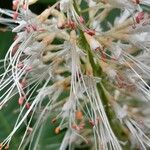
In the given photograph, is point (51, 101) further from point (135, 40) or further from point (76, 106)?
point (135, 40)

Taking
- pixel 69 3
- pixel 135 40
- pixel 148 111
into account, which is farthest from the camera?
pixel 148 111

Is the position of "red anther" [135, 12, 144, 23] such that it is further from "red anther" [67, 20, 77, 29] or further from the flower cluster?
"red anther" [67, 20, 77, 29]

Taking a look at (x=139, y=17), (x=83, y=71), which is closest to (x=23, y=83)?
(x=83, y=71)

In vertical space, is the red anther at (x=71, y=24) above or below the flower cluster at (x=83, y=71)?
above

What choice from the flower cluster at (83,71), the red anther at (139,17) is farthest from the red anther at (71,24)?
the red anther at (139,17)

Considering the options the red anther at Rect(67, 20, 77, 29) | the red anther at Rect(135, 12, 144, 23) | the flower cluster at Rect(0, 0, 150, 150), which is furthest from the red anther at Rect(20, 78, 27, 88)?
the red anther at Rect(135, 12, 144, 23)

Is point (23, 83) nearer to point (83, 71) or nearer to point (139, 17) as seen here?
point (83, 71)

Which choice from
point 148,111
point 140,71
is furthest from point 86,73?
point 148,111

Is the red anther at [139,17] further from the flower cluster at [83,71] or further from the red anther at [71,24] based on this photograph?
the red anther at [71,24]
